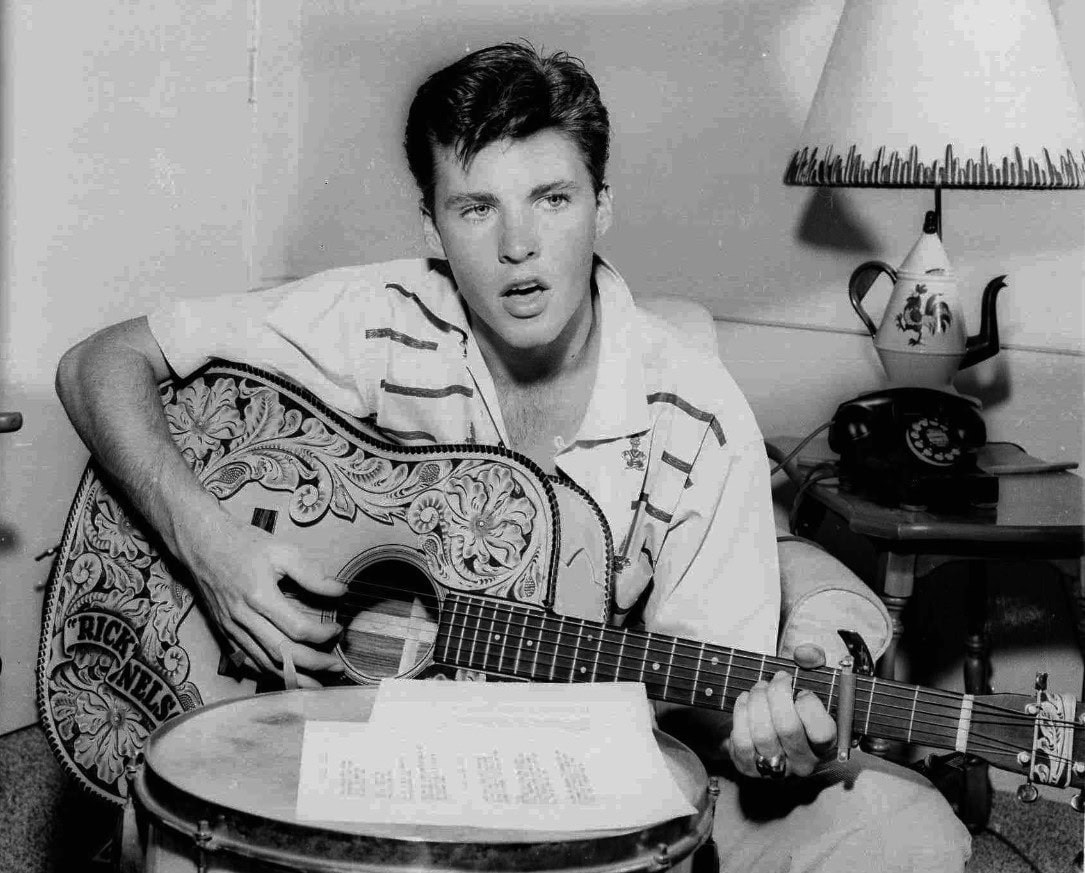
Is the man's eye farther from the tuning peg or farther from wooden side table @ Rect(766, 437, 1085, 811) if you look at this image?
the tuning peg

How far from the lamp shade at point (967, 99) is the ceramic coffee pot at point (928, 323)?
191 mm

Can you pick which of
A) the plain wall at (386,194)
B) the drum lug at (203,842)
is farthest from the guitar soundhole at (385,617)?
the plain wall at (386,194)

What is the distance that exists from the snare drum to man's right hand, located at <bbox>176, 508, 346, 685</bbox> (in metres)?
0.28

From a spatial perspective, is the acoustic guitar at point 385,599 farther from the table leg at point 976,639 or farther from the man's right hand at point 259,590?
the table leg at point 976,639

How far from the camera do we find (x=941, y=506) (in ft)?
6.03

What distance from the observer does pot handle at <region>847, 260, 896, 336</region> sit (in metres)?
2.07

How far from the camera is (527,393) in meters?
1.67

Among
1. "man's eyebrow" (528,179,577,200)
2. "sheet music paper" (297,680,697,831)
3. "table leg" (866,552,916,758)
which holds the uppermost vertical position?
"man's eyebrow" (528,179,577,200)

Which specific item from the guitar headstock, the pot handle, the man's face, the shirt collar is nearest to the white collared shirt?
the shirt collar

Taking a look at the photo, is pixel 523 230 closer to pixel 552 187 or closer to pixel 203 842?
pixel 552 187

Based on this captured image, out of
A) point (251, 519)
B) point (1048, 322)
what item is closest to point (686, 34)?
point (1048, 322)

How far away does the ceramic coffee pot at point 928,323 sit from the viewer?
197 centimetres

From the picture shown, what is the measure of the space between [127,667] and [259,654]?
195 mm

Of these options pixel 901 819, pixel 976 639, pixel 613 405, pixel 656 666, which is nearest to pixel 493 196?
pixel 613 405
